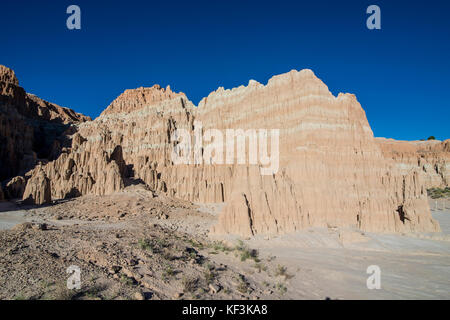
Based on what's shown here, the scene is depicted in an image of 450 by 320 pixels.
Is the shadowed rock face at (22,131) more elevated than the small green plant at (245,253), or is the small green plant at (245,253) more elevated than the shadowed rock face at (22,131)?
the shadowed rock face at (22,131)

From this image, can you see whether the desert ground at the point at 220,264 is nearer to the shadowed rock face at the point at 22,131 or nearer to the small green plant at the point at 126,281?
the small green plant at the point at 126,281

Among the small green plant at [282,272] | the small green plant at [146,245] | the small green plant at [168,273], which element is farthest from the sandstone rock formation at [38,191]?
the small green plant at [282,272]

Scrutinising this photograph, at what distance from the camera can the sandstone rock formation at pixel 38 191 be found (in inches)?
1249

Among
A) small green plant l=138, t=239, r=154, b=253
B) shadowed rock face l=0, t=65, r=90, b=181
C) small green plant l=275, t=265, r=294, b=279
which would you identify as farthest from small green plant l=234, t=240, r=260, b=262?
shadowed rock face l=0, t=65, r=90, b=181

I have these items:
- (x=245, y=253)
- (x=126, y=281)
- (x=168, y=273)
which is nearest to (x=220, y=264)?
(x=245, y=253)

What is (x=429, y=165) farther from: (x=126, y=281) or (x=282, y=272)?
(x=126, y=281)

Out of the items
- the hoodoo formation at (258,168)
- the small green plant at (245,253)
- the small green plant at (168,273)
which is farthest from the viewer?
the hoodoo formation at (258,168)

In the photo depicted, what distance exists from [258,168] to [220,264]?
11.1 metres

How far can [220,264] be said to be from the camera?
1454cm

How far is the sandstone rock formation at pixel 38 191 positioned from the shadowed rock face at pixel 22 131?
18.0 metres

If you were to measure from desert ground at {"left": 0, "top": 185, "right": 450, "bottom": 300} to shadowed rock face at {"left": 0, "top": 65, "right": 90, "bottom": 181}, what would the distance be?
4318 cm
